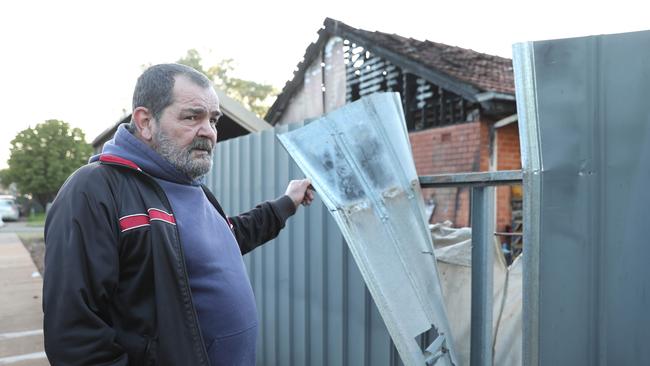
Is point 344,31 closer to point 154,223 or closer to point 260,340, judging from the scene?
point 260,340

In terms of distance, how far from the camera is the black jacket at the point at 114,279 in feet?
5.20

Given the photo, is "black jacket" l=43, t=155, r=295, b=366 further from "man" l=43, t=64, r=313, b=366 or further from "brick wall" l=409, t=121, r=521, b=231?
"brick wall" l=409, t=121, r=521, b=231

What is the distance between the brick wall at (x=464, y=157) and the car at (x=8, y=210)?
2954cm

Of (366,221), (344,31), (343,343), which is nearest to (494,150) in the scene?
(344,31)

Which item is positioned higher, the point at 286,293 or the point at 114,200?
the point at 114,200

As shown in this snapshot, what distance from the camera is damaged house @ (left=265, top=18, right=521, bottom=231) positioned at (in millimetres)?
7621

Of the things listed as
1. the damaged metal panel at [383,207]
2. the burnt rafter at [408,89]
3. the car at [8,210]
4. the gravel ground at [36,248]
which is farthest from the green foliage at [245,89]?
the damaged metal panel at [383,207]

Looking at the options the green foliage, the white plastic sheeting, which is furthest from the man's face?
the green foliage

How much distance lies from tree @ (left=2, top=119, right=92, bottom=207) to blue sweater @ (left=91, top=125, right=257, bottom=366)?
35.7 metres

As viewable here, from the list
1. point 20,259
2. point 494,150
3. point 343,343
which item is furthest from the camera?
point 20,259

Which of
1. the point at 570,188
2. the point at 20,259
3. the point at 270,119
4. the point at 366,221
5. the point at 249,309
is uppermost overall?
the point at 270,119

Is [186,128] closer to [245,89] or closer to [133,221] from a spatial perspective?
[133,221]

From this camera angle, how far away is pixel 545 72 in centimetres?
148

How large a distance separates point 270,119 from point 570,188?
12.7m
